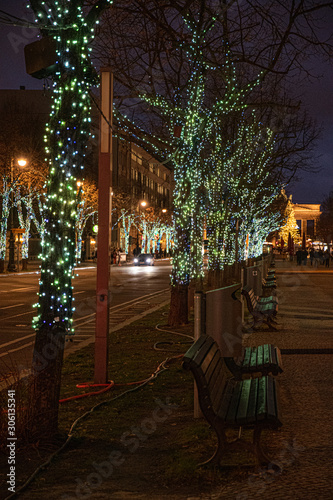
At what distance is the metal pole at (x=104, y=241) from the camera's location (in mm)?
8164

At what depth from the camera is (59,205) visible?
5875 millimetres

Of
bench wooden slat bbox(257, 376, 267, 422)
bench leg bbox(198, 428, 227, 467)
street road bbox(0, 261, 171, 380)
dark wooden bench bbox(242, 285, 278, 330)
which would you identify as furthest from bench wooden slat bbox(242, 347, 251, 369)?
dark wooden bench bbox(242, 285, 278, 330)

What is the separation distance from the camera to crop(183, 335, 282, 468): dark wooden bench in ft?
15.8

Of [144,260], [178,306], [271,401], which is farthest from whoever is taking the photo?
[144,260]

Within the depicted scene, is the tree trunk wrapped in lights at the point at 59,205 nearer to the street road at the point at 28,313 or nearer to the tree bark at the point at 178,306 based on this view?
the street road at the point at 28,313

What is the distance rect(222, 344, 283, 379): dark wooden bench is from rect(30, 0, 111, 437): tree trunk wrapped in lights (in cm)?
197

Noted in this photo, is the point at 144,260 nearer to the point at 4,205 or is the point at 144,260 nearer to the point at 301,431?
the point at 4,205

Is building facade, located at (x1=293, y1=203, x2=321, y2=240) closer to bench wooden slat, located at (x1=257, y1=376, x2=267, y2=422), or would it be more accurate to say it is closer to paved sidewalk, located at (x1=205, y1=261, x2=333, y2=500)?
paved sidewalk, located at (x1=205, y1=261, x2=333, y2=500)

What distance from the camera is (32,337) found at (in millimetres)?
13469

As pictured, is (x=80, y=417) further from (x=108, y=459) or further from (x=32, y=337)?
(x=32, y=337)

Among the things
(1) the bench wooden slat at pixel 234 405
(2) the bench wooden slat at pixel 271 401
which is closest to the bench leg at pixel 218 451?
(1) the bench wooden slat at pixel 234 405

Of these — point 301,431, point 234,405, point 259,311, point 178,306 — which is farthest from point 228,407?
point 178,306

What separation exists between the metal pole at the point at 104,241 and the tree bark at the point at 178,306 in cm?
614

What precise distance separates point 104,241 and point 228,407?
3.48 meters
